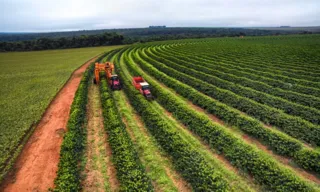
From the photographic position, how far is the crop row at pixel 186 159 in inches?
327

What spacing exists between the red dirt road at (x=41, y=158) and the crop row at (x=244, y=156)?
26.3ft

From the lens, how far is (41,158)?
11148mm

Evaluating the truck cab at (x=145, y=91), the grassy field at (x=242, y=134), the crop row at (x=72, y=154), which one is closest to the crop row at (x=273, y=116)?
the grassy field at (x=242, y=134)

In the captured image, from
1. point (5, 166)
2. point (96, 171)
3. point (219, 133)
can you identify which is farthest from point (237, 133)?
point (5, 166)

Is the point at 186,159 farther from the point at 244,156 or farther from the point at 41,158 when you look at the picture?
the point at 41,158

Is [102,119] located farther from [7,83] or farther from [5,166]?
[7,83]

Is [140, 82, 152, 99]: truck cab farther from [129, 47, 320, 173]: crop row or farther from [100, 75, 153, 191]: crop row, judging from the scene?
[100, 75, 153, 191]: crop row

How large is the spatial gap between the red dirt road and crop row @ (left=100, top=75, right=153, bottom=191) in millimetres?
2969

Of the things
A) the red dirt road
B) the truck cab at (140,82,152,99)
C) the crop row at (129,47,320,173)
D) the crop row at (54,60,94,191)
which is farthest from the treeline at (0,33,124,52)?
the crop row at (129,47,320,173)

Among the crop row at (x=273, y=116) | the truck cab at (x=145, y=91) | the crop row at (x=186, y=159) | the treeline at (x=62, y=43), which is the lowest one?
the crop row at (x=186, y=159)

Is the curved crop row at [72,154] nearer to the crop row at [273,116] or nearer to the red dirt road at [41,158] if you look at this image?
the red dirt road at [41,158]

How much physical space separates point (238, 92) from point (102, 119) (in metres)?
11.7

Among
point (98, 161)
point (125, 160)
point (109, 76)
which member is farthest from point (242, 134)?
point (109, 76)

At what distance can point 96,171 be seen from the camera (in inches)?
395
